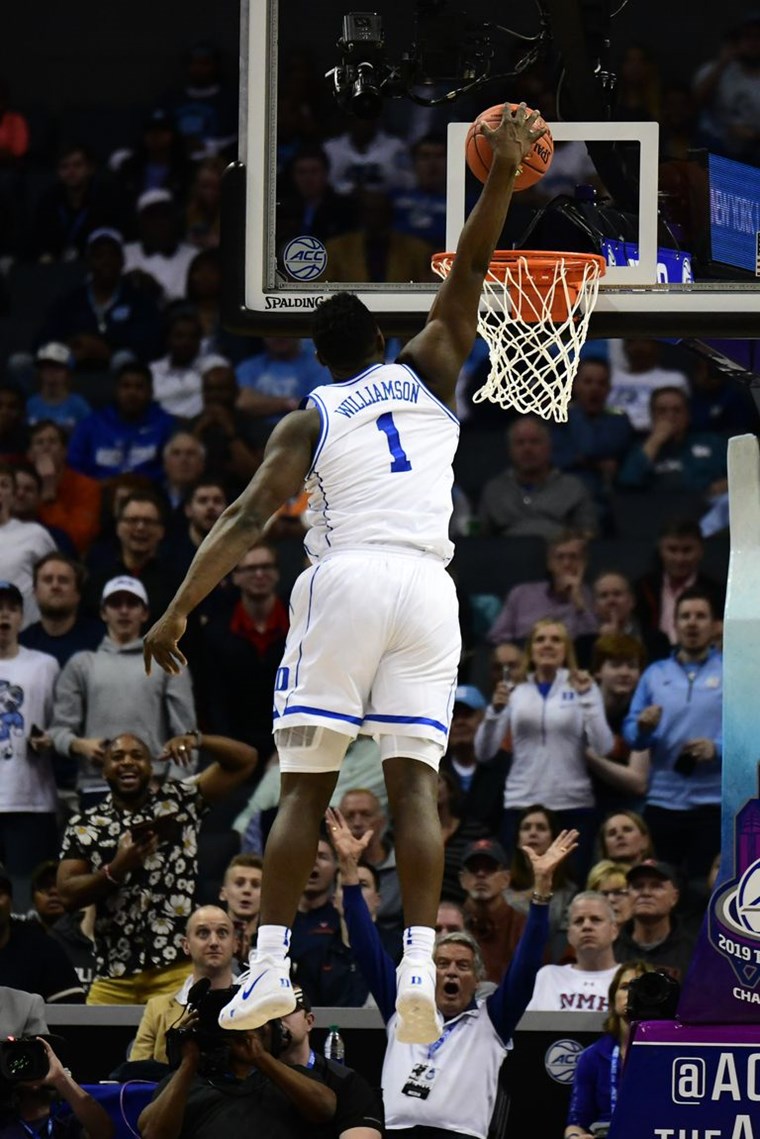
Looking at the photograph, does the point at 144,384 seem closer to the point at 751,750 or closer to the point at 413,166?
the point at 413,166

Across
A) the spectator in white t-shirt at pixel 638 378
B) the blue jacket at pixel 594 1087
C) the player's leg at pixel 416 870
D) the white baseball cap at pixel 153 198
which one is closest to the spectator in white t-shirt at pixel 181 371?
the white baseball cap at pixel 153 198

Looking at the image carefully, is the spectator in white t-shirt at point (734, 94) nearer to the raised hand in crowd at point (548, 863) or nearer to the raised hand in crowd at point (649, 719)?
the raised hand in crowd at point (649, 719)

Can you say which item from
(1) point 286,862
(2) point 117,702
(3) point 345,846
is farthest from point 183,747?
(1) point 286,862

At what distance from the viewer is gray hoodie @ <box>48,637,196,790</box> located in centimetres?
1166

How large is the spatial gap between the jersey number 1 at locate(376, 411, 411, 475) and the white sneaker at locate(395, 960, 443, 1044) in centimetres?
156

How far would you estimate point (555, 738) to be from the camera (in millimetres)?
11609

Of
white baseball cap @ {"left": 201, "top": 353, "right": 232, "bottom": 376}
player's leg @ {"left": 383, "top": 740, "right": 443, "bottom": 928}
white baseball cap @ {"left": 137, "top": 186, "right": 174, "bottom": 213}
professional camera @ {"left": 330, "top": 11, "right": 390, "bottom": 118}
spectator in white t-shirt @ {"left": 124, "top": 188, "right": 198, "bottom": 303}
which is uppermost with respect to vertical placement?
white baseball cap @ {"left": 137, "top": 186, "right": 174, "bottom": 213}

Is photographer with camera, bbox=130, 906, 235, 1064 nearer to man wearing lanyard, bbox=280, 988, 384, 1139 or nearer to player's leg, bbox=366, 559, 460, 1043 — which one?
man wearing lanyard, bbox=280, 988, 384, 1139

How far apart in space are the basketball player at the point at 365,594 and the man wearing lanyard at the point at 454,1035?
7.10ft

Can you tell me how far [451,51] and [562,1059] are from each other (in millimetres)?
4397

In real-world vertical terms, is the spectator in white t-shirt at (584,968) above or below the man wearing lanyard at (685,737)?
below

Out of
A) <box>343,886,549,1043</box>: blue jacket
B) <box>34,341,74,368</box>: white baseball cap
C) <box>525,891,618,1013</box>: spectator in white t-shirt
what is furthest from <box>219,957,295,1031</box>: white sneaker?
<box>34,341,74,368</box>: white baseball cap

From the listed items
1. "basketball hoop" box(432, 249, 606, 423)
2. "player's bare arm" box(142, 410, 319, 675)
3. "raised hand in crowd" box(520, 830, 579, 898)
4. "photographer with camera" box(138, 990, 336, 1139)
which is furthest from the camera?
"raised hand in crowd" box(520, 830, 579, 898)

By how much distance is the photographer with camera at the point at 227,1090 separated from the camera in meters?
8.23
